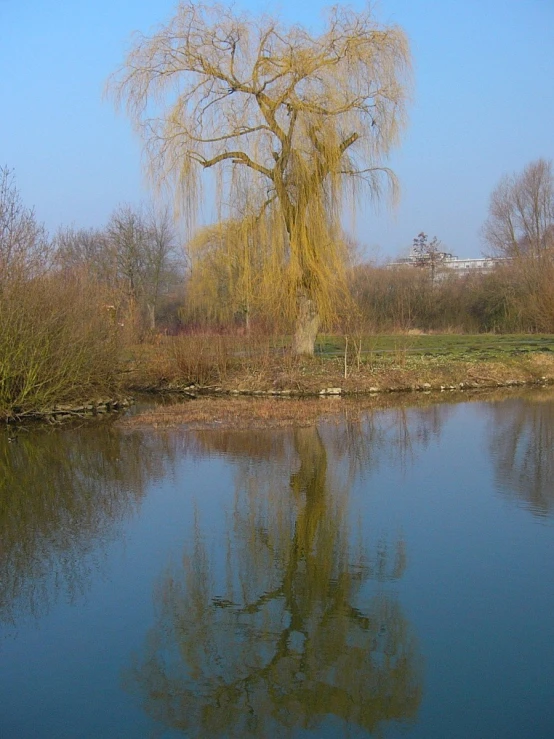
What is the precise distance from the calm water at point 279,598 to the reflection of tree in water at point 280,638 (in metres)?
0.02

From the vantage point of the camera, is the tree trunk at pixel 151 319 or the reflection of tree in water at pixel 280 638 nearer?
the reflection of tree in water at pixel 280 638

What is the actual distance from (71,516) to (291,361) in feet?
41.8

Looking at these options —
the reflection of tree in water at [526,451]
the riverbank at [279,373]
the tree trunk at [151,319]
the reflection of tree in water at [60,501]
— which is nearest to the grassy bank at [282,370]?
the riverbank at [279,373]

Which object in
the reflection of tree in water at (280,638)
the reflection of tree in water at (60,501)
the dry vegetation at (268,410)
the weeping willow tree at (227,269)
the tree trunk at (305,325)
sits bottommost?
the reflection of tree in water at (280,638)

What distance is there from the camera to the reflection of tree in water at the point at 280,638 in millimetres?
4461

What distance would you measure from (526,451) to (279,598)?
6590 mm

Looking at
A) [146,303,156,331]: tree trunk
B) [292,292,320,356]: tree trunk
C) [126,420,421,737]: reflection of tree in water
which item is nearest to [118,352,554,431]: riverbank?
[292,292,320,356]: tree trunk

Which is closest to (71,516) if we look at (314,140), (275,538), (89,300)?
(275,538)

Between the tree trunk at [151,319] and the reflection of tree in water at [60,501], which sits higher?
the tree trunk at [151,319]

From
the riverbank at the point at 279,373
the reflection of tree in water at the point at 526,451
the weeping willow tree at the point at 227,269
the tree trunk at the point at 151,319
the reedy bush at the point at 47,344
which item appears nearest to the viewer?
the reflection of tree in water at the point at 526,451

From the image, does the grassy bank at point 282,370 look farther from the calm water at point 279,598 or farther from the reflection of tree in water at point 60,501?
the calm water at point 279,598

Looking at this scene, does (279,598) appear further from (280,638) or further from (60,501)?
(60,501)

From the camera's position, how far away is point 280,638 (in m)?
5.31

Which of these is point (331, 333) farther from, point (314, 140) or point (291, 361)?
point (314, 140)
